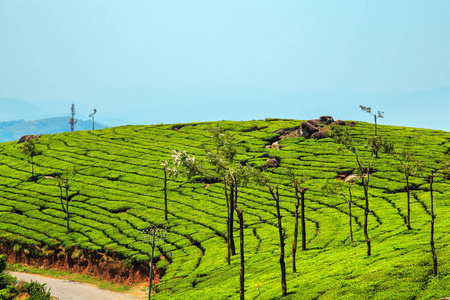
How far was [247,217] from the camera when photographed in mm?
63125

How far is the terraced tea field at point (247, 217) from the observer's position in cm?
3114

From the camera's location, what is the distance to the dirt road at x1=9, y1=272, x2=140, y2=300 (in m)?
45.3

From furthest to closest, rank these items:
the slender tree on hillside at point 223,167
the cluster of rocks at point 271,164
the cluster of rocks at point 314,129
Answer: the cluster of rocks at point 314,129 → the cluster of rocks at point 271,164 → the slender tree on hillside at point 223,167

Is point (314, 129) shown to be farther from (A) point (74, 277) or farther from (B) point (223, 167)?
(B) point (223, 167)

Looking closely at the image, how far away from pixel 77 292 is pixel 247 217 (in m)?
29.3

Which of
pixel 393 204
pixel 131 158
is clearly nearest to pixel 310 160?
pixel 393 204

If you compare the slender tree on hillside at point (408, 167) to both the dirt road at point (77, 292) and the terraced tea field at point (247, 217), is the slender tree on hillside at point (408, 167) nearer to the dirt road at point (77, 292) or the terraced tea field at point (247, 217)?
the terraced tea field at point (247, 217)

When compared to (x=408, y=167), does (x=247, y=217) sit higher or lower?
lower

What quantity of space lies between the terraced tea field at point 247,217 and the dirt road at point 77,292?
5.64 metres

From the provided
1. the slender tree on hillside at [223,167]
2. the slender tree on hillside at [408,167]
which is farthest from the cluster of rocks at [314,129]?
the slender tree on hillside at [223,167]

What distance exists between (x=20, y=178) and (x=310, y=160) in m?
75.0

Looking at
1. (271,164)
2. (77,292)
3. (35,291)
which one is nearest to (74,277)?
(77,292)

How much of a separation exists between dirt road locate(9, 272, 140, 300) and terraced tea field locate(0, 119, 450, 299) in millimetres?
5640

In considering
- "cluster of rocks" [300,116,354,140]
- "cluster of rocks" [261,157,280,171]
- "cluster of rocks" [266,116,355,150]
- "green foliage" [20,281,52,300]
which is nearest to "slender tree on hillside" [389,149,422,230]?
"green foliage" [20,281,52,300]
